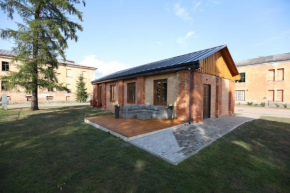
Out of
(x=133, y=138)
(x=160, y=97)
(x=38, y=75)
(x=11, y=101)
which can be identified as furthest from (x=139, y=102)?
(x=11, y=101)

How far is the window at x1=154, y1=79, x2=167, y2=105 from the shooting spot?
28.0ft

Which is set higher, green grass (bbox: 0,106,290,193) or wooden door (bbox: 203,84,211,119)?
wooden door (bbox: 203,84,211,119)

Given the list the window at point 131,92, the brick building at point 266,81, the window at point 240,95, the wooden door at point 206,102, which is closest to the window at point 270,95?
the brick building at point 266,81

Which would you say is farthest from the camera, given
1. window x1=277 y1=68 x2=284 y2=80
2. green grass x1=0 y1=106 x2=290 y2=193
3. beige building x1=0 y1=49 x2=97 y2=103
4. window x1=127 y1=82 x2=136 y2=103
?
beige building x1=0 y1=49 x2=97 y2=103

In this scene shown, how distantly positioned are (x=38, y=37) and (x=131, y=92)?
1121 cm

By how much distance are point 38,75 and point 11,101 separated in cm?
1886

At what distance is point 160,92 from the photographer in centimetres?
879

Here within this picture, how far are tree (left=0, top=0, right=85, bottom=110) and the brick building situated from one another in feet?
97.4

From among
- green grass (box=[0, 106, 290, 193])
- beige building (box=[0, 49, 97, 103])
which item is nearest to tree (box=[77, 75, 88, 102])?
beige building (box=[0, 49, 97, 103])

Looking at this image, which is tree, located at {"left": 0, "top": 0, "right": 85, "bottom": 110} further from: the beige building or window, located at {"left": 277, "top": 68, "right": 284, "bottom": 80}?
window, located at {"left": 277, "top": 68, "right": 284, "bottom": 80}

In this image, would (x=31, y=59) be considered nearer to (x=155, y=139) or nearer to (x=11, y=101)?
(x=155, y=139)

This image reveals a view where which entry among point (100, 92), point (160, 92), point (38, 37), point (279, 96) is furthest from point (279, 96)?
point (38, 37)

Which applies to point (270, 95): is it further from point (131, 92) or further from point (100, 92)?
point (100, 92)

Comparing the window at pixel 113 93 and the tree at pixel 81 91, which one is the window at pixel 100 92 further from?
the tree at pixel 81 91
